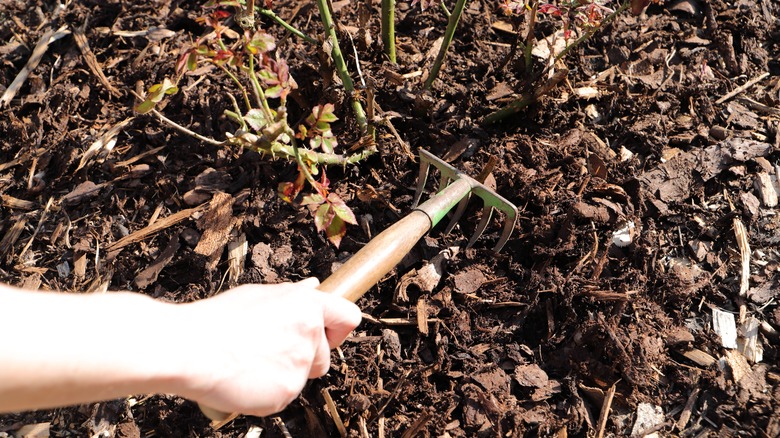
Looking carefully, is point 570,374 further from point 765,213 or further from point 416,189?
point 765,213

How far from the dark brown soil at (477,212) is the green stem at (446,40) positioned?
0.33 feet

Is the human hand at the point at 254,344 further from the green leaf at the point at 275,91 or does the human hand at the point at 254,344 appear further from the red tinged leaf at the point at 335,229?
the green leaf at the point at 275,91

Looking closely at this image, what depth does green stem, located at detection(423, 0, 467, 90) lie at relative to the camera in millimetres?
2430

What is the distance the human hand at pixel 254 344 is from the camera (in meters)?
1.35

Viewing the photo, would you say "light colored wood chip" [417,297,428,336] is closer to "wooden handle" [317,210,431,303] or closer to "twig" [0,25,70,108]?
"wooden handle" [317,210,431,303]

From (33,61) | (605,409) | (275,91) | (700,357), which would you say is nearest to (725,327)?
(700,357)

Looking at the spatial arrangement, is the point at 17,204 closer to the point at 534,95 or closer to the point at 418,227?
the point at 418,227

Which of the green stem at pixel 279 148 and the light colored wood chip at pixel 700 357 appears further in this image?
the light colored wood chip at pixel 700 357

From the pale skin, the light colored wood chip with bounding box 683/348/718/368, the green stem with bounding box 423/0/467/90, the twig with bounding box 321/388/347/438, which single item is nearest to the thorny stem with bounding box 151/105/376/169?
the green stem with bounding box 423/0/467/90

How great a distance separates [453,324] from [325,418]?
1.96 feet

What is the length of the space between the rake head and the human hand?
77 cm

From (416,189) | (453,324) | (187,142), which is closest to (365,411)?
(453,324)

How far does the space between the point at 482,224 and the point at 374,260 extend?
2.02 feet

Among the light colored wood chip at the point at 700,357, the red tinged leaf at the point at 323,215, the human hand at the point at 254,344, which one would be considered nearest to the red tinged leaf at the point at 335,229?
the red tinged leaf at the point at 323,215
